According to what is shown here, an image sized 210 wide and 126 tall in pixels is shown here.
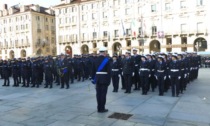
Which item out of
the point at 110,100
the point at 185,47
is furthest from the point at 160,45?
the point at 110,100

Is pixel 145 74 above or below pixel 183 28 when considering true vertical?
below

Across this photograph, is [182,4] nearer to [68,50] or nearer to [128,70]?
[68,50]

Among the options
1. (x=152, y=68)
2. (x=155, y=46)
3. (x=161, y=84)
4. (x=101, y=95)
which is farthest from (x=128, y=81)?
(x=155, y=46)

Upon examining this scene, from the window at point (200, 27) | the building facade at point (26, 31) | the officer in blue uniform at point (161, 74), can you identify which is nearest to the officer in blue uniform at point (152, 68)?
the officer in blue uniform at point (161, 74)

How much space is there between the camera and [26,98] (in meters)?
10.5

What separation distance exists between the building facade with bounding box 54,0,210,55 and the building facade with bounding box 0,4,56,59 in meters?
7.37

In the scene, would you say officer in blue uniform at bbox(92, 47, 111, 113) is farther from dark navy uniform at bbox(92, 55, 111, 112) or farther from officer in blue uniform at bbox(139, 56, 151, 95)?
officer in blue uniform at bbox(139, 56, 151, 95)

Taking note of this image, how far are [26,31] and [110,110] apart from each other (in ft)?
209

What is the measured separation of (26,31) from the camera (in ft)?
220

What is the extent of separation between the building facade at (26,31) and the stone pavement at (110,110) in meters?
57.8

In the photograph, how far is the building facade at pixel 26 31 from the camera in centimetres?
6650

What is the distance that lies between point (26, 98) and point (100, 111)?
4262 mm

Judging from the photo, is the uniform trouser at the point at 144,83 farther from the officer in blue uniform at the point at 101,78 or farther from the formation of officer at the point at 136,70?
the officer in blue uniform at the point at 101,78

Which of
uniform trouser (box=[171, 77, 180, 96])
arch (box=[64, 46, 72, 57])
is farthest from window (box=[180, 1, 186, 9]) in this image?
uniform trouser (box=[171, 77, 180, 96])
